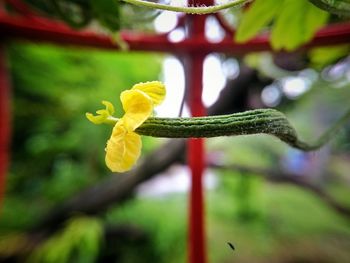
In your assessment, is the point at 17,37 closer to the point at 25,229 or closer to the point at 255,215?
the point at 25,229

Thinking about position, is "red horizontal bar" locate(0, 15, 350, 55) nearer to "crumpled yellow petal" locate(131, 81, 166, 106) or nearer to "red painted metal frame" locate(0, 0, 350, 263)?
"red painted metal frame" locate(0, 0, 350, 263)

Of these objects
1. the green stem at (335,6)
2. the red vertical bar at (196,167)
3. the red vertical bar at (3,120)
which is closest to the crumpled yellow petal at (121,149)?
the green stem at (335,6)

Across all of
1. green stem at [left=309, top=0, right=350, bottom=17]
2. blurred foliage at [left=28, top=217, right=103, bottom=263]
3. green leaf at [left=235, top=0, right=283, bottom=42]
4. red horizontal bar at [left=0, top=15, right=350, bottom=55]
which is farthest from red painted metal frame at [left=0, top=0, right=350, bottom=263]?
blurred foliage at [left=28, top=217, right=103, bottom=263]

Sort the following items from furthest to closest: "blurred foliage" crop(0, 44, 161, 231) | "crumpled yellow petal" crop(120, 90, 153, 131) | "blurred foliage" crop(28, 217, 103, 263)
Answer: "blurred foliage" crop(0, 44, 161, 231) < "blurred foliage" crop(28, 217, 103, 263) < "crumpled yellow petal" crop(120, 90, 153, 131)

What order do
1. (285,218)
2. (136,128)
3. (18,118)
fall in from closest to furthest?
(136,128) < (18,118) < (285,218)

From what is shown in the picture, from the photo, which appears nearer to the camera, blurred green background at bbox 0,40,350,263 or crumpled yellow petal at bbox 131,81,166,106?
crumpled yellow petal at bbox 131,81,166,106

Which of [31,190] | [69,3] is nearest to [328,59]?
[69,3]

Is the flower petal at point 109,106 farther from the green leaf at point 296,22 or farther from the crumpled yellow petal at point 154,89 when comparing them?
the green leaf at point 296,22
